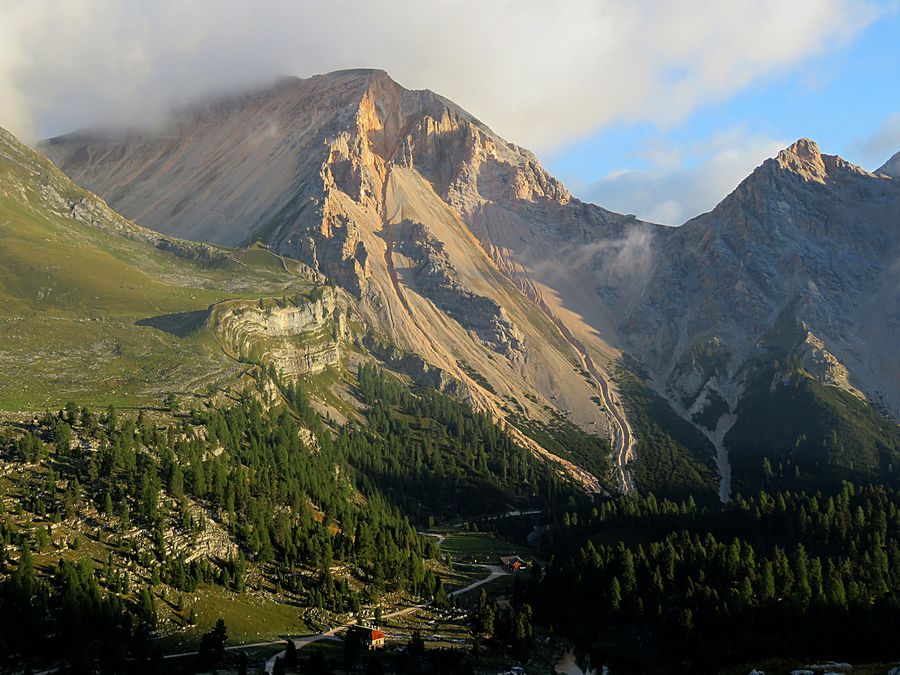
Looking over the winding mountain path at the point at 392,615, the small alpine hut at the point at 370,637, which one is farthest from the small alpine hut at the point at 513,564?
→ the small alpine hut at the point at 370,637

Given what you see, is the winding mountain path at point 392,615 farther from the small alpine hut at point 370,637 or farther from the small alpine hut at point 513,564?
the small alpine hut at point 370,637

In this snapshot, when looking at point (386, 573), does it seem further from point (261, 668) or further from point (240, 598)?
point (261, 668)

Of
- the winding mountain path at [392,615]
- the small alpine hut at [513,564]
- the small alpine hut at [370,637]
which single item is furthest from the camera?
the small alpine hut at [513,564]

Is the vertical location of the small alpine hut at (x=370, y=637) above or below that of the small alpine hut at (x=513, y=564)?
below

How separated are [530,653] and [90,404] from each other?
9805cm

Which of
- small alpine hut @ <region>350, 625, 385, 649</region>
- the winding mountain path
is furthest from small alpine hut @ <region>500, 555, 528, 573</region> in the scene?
small alpine hut @ <region>350, 625, 385, 649</region>

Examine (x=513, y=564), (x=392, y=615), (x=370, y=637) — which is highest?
(x=513, y=564)

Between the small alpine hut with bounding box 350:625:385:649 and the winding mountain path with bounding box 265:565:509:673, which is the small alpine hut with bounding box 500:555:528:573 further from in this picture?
the small alpine hut with bounding box 350:625:385:649

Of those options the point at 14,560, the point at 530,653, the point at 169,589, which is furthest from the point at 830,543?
the point at 14,560

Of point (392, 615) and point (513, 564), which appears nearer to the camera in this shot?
point (392, 615)

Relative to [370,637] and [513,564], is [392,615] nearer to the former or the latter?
[370,637]

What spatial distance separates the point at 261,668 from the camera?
10706cm

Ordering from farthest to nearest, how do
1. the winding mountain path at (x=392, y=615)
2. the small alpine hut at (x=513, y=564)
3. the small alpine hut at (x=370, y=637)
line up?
the small alpine hut at (x=513, y=564) < the small alpine hut at (x=370, y=637) < the winding mountain path at (x=392, y=615)

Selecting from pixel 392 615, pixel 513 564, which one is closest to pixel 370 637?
pixel 392 615
